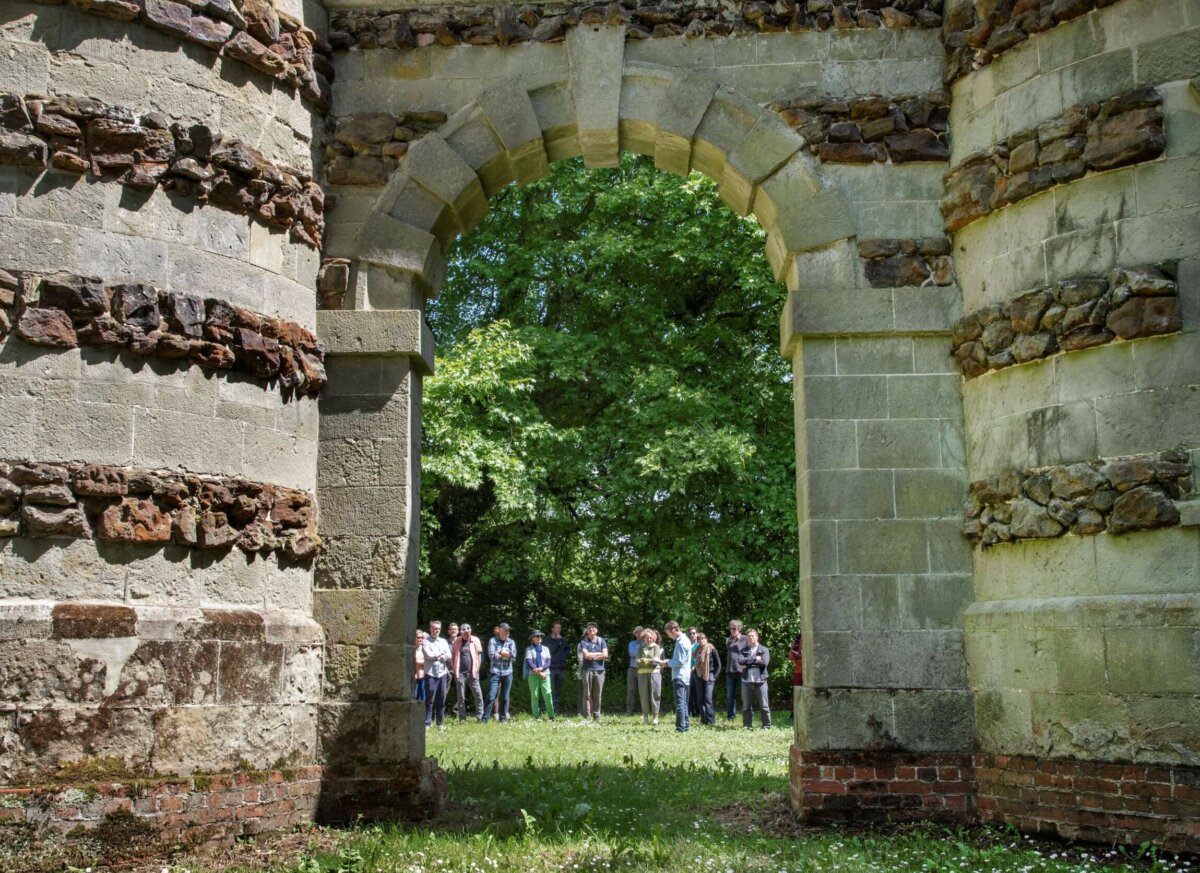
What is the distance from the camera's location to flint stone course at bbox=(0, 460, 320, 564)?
6.39m

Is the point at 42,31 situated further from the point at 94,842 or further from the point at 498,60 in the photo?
the point at 94,842

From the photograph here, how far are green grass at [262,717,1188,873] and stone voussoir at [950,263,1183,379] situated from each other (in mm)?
2899

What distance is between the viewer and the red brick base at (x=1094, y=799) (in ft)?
20.9

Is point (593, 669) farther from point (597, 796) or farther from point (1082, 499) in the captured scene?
point (1082, 499)

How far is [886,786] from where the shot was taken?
7391 mm

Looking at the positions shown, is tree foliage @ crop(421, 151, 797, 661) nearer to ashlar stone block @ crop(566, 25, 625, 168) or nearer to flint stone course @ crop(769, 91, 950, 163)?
ashlar stone block @ crop(566, 25, 625, 168)

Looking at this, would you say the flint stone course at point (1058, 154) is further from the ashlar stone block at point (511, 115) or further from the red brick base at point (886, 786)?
the red brick base at point (886, 786)

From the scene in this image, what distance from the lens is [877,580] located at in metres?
7.64

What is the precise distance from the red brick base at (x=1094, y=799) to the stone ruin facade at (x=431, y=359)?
0.02 meters

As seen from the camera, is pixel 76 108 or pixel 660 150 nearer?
pixel 76 108

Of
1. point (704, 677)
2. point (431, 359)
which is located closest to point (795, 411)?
point (431, 359)

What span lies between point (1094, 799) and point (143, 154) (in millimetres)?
6689

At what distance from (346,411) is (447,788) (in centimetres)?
283

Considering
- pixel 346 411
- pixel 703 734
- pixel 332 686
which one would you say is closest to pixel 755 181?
pixel 346 411
